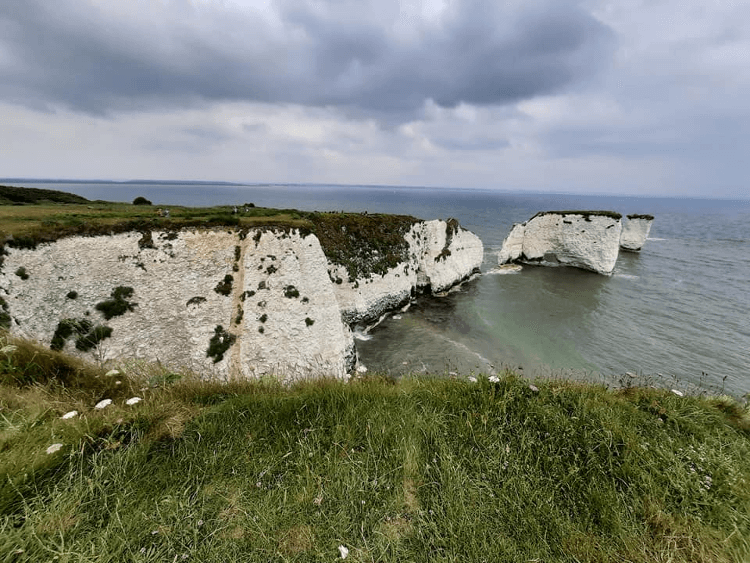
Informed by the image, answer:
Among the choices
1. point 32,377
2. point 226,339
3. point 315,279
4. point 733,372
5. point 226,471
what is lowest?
point 733,372

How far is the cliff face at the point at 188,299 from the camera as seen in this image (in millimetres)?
14336

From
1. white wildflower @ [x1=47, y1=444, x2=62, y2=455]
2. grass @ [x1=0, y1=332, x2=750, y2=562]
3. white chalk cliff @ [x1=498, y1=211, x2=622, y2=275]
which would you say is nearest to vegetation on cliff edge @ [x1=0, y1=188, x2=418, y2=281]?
grass @ [x1=0, y1=332, x2=750, y2=562]

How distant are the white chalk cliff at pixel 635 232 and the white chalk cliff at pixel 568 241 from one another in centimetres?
1642

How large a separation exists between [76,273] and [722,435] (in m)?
24.0

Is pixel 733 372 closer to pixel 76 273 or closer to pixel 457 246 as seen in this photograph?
pixel 457 246

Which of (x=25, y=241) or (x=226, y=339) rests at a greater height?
(x=25, y=241)

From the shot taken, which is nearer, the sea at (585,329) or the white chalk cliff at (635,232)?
the sea at (585,329)

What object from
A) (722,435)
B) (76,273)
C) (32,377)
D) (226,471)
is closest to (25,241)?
(76,273)

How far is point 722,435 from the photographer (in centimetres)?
445

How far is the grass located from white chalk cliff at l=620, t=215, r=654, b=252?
68734 mm

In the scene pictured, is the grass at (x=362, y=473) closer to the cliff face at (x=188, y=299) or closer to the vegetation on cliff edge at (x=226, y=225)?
the cliff face at (x=188, y=299)

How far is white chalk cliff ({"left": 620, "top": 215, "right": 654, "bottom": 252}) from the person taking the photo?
5497 centimetres

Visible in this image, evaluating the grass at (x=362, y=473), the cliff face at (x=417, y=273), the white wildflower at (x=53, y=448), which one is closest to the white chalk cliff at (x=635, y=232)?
the cliff face at (x=417, y=273)

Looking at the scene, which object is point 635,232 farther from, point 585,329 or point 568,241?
point 585,329
